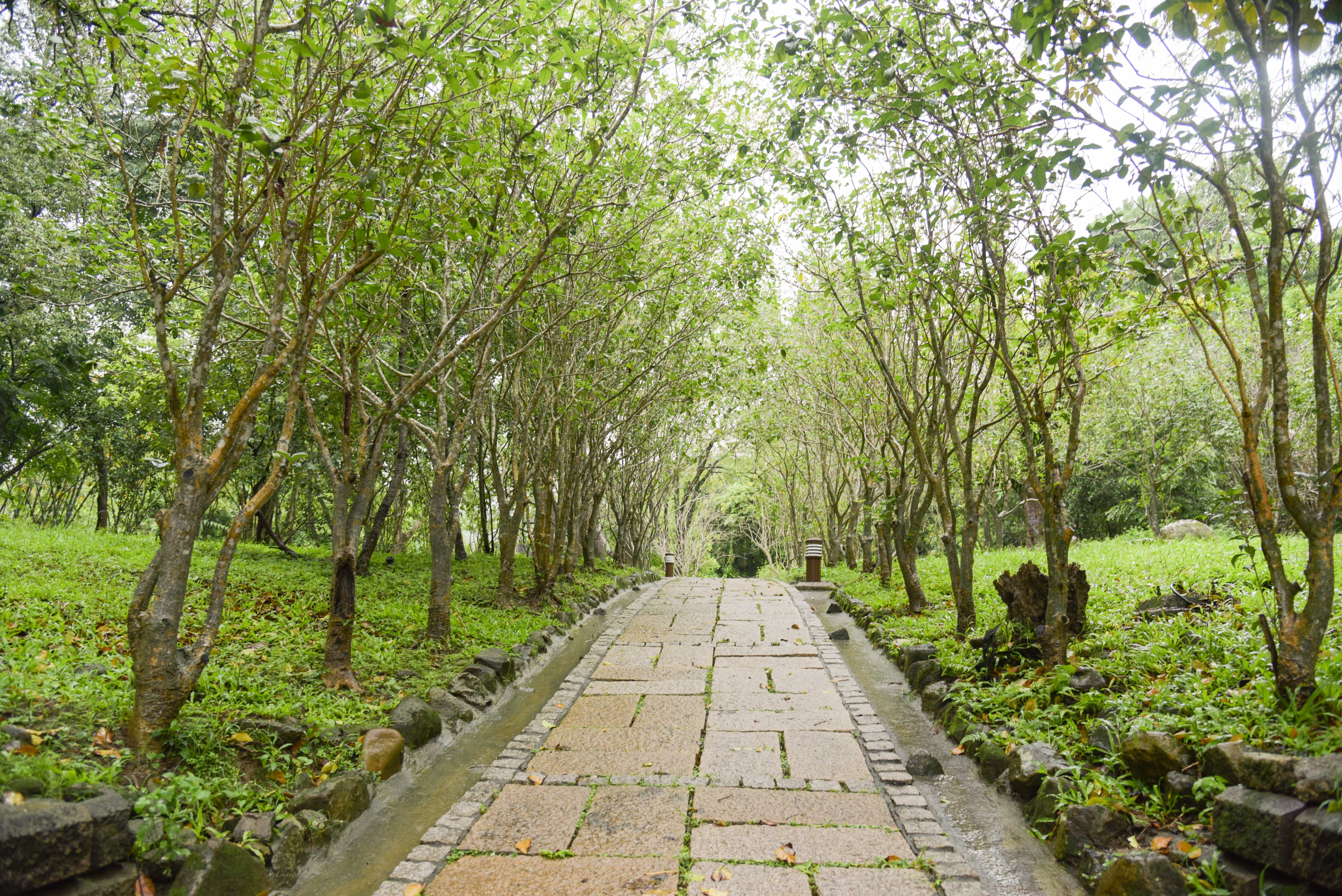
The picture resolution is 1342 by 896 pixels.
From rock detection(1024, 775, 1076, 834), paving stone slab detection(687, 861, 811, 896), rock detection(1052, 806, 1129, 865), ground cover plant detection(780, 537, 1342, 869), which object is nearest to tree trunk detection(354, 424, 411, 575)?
ground cover plant detection(780, 537, 1342, 869)

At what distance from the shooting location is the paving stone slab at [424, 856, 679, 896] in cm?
269

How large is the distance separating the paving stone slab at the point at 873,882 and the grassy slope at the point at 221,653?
236cm

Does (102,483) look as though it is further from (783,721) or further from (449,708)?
(783,721)

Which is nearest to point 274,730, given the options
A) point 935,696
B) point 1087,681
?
point 935,696

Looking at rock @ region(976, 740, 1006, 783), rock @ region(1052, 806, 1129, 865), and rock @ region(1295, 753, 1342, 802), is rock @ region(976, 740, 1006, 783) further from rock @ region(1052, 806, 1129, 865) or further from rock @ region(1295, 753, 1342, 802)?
rock @ region(1295, 753, 1342, 802)

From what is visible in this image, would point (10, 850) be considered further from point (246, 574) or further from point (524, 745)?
point (246, 574)

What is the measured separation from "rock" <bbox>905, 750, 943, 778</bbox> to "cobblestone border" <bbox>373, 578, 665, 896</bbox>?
3.75 ft

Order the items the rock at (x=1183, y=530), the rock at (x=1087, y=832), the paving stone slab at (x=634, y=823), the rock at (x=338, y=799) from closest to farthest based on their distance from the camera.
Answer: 1. the rock at (x=1087, y=832)
2. the paving stone slab at (x=634, y=823)
3. the rock at (x=338, y=799)
4. the rock at (x=1183, y=530)

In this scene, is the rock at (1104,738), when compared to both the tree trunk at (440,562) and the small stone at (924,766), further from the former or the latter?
the tree trunk at (440,562)

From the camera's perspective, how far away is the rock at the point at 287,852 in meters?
2.77

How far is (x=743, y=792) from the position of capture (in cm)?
353

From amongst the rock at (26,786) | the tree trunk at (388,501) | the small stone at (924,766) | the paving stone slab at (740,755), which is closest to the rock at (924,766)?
the small stone at (924,766)

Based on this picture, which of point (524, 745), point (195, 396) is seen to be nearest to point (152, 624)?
point (195, 396)

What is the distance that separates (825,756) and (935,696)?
3.74 ft
